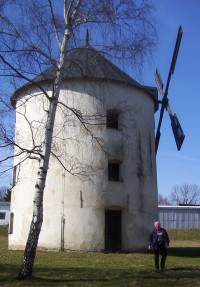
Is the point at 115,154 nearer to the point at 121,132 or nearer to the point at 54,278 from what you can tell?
the point at 121,132

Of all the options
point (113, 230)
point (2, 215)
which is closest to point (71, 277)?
point (113, 230)

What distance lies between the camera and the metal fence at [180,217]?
45.5 metres

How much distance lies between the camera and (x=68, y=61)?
11359 mm

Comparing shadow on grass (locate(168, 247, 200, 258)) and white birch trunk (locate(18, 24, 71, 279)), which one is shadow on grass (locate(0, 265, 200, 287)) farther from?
shadow on grass (locate(168, 247, 200, 258))

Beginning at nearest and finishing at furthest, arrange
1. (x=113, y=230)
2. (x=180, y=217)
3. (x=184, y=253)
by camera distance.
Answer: (x=113, y=230)
(x=184, y=253)
(x=180, y=217)

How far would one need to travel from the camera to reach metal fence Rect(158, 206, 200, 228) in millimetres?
45500

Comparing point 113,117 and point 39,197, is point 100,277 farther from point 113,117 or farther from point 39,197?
point 113,117

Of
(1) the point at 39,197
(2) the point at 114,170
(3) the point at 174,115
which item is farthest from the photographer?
(3) the point at 174,115

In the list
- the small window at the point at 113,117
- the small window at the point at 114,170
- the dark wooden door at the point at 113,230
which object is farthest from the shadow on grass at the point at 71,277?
the small window at the point at 113,117

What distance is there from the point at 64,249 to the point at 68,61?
34.5 ft

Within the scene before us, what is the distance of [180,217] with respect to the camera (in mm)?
45906

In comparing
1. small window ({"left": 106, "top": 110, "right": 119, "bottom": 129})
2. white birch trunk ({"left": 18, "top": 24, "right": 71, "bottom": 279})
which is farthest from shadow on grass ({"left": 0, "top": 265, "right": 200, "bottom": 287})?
small window ({"left": 106, "top": 110, "right": 119, "bottom": 129})

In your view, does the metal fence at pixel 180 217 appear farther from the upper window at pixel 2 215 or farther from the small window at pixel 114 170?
the small window at pixel 114 170

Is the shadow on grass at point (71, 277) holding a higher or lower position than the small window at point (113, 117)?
lower
